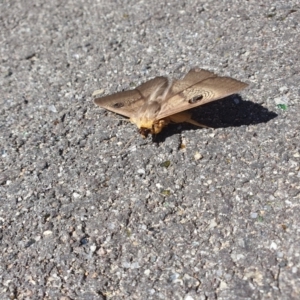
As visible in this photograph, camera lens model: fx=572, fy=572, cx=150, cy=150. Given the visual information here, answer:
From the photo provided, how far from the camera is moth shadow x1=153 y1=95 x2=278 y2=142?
3.47 metres

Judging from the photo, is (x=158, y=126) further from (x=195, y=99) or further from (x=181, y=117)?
(x=195, y=99)

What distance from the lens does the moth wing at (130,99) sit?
11.9 feet

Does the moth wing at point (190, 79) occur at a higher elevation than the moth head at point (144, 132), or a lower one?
higher

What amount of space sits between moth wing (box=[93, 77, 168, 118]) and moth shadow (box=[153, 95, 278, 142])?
0.88 ft

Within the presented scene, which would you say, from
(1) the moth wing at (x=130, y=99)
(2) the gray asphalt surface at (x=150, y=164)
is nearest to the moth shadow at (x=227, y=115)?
(2) the gray asphalt surface at (x=150, y=164)

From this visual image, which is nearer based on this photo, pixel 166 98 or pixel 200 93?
pixel 200 93

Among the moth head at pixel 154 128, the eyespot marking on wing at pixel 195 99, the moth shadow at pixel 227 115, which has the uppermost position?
the eyespot marking on wing at pixel 195 99

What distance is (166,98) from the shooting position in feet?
11.7

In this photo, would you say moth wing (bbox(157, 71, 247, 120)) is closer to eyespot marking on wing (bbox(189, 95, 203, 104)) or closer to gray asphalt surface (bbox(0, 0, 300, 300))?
eyespot marking on wing (bbox(189, 95, 203, 104))

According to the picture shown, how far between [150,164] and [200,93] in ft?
1.78

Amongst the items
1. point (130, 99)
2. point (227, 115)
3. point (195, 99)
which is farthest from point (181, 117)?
point (130, 99)

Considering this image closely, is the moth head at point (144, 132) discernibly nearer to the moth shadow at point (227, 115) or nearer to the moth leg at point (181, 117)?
the moth shadow at point (227, 115)

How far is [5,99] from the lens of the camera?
4.00 m

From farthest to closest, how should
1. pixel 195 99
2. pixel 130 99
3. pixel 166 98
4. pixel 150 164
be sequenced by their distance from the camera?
1. pixel 130 99
2. pixel 166 98
3. pixel 195 99
4. pixel 150 164
